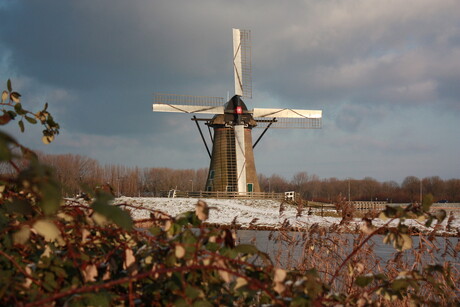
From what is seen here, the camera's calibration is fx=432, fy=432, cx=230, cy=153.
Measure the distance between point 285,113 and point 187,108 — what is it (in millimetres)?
5769

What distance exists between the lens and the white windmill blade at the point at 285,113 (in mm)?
25062

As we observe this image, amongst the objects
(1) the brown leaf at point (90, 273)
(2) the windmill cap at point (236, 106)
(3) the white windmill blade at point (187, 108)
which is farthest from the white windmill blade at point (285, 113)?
(1) the brown leaf at point (90, 273)

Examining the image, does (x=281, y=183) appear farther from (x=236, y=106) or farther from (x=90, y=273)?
(x=90, y=273)

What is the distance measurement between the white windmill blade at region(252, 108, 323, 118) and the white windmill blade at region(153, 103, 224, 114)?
7.01 ft

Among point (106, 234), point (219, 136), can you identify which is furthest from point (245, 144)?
point (106, 234)

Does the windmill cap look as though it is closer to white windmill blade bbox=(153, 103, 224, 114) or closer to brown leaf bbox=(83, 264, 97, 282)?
white windmill blade bbox=(153, 103, 224, 114)

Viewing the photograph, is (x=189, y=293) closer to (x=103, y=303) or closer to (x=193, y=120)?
(x=103, y=303)

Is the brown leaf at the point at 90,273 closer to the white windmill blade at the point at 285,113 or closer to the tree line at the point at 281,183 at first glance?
the white windmill blade at the point at 285,113

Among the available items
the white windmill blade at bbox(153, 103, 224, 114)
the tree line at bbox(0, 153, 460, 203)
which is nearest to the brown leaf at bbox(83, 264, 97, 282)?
the white windmill blade at bbox(153, 103, 224, 114)

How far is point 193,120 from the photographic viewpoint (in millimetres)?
24656

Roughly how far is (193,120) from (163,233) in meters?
23.5

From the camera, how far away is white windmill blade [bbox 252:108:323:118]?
25.1 m

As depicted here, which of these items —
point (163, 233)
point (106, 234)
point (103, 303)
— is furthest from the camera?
point (106, 234)

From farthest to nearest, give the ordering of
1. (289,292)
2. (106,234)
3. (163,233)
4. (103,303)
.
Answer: (106,234) → (163,233) → (289,292) → (103,303)
